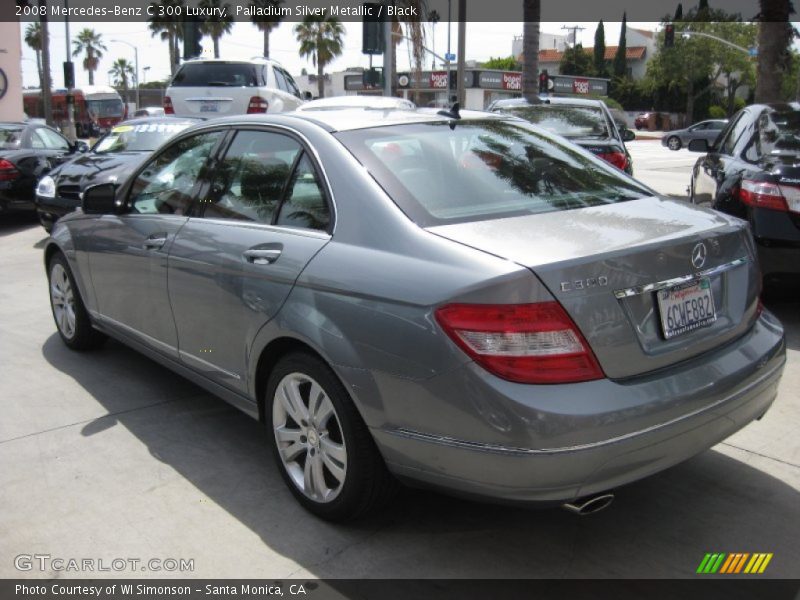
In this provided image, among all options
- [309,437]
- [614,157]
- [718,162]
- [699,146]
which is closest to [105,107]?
[614,157]

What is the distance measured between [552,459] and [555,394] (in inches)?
8.0

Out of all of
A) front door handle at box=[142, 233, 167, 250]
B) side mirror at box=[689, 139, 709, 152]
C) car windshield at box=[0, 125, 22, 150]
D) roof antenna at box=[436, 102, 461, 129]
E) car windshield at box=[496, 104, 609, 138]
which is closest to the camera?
roof antenna at box=[436, 102, 461, 129]

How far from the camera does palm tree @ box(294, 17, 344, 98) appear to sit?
5562 centimetres

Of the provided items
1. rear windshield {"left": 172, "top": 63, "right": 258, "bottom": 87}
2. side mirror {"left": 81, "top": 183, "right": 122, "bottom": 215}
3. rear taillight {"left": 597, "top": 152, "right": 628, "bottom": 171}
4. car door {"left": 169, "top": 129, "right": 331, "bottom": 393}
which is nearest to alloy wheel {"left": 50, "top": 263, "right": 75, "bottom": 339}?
side mirror {"left": 81, "top": 183, "right": 122, "bottom": 215}

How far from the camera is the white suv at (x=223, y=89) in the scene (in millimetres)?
13875

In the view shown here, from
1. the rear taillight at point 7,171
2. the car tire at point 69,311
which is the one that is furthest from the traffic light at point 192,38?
the car tire at point 69,311

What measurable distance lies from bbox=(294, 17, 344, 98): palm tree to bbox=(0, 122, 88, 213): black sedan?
1747 inches

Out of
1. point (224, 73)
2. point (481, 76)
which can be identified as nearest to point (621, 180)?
point (224, 73)

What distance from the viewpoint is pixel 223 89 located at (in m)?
14.0

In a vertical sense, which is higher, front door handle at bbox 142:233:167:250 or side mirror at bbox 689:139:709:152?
side mirror at bbox 689:139:709:152

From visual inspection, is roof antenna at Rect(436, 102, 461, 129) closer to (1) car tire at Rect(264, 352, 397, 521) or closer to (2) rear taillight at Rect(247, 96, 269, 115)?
(1) car tire at Rect(264, 352, 397, 521)

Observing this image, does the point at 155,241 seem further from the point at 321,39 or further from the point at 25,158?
the point at 321,39

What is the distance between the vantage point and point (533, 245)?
2770 millimetres

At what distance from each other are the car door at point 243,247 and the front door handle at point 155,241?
16 cm
